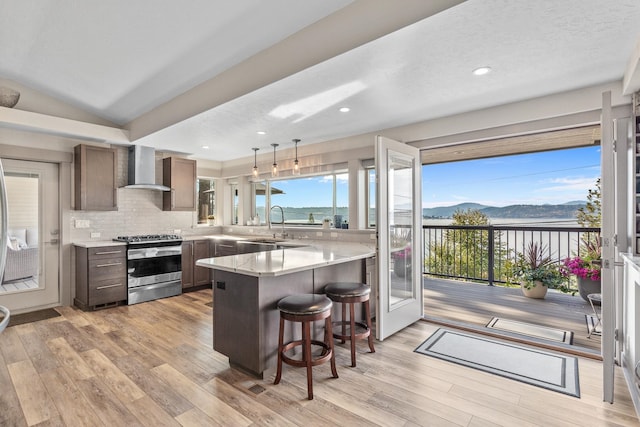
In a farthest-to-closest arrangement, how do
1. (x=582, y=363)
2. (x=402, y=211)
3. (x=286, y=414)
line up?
(x=402, y=211), (x=582, y=363), (x=286, y=414)

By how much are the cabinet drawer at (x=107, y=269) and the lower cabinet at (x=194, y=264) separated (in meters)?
0.92

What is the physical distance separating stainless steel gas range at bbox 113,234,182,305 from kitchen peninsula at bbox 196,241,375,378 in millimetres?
2511

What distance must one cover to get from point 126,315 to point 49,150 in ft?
8.31

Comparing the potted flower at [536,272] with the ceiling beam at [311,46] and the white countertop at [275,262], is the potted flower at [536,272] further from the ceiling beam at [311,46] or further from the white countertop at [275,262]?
the ceiling beam at [311,46]

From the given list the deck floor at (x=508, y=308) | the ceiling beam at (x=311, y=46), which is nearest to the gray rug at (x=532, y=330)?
the deck floor at (x=508, y=308)

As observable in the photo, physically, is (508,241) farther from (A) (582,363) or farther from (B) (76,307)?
(B) (76,307)

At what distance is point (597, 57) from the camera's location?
2248mm

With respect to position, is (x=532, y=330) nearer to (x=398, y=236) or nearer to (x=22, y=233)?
(x=398, y=236)

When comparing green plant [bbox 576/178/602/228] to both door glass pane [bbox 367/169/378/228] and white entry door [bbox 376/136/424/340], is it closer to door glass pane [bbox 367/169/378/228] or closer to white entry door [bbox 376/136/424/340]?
white entry door [bbox 376/136/424/340]

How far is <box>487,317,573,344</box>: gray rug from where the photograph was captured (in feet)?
10.4

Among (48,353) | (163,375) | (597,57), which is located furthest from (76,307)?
(597,57)

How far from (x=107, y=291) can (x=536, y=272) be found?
20.2 feet

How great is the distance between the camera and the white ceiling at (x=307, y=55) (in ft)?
6.26

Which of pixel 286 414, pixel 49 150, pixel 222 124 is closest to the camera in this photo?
pixel 286 414
